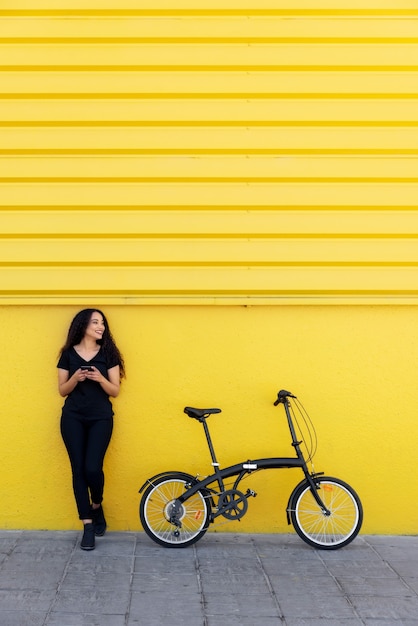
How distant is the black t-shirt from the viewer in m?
5.88

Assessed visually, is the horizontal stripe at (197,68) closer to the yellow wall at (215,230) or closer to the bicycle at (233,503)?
the yellow wall at (215,230)

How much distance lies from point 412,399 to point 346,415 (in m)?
0.58

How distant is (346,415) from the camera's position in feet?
20.5

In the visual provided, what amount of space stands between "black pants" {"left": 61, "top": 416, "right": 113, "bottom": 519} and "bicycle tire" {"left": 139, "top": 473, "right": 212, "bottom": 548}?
1.42 ft

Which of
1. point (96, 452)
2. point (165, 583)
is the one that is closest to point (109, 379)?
point (96, 452)

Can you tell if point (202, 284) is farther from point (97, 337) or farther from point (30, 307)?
point (30, 307)

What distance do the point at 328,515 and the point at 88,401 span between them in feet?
6.95

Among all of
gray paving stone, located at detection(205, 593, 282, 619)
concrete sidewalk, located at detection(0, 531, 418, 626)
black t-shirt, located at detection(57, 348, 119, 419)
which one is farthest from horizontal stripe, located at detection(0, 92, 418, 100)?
gray paving stone, located at detection(205, 593, 282, 619)

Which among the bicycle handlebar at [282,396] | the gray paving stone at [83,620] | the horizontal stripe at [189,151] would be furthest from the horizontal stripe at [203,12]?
the gray paving stone at [83,620]

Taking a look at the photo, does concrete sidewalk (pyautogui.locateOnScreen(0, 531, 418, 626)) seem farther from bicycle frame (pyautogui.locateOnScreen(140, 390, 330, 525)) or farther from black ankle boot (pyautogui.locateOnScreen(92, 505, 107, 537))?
bicycle frame (pyautogui.locateOnScreen(140, 390, 330, 525))

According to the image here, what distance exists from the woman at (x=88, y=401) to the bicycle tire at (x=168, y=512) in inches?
16.1

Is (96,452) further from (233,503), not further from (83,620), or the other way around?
(83,620)

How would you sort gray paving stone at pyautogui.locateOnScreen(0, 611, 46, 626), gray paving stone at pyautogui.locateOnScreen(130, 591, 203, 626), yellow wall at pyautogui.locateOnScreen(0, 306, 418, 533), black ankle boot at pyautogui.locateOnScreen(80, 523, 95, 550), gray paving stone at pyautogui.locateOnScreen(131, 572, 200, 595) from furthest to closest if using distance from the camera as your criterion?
yellow wall at pyautogui.locateOnScreen(0, 306, 418, 533) → black ankle boot at pyautogui.locateOnScreen(80, 523, 95, 550) → gray paving stone at pyautogui.locateOnScreen(131, 572, 200, 595) → gray paving stone at pyautogui.locateOnScreen(130, 591, 203, 626) → gray paving stone at pyautogui.locateOnScreen(0, 611, 46, 626)

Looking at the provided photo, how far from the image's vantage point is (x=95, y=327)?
5887 mm
